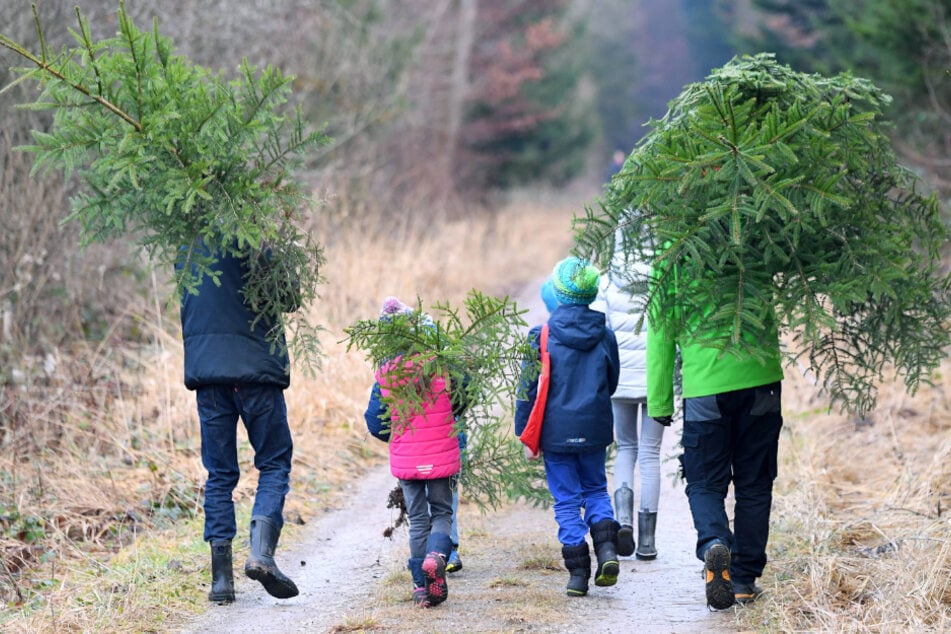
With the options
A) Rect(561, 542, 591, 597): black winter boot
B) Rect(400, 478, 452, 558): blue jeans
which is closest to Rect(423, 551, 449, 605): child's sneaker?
Rect(400, 478, 452, 558): blue jeans

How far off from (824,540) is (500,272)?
13.3 m

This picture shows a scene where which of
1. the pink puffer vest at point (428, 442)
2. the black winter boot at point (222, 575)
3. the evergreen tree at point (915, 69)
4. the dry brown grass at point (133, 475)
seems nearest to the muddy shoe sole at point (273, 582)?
the black winter boot at point (222, 575)

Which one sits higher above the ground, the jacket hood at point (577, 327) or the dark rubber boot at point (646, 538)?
the jacket hood at point (577, 327)

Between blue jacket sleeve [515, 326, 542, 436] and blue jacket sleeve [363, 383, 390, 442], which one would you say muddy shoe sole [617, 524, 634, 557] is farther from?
blue jacket sleeve [363, 383, 390, 442]

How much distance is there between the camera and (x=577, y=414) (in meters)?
5.29

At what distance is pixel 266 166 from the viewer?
16.9 feet

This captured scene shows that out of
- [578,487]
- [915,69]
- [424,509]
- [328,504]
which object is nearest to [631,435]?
[578,487]

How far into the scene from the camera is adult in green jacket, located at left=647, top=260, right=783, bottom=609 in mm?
4938

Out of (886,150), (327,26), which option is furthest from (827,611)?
(327,26)

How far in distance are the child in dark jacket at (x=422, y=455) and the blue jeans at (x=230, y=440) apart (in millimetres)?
506

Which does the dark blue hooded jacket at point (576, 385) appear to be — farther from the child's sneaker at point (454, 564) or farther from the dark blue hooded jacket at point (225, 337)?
the dark blue hooded jacket at point (225, 337)

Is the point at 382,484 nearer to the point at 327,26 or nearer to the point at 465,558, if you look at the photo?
the point at 465,558

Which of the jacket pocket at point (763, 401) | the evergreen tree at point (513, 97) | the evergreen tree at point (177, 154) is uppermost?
the evergreen tree at point (513, 97)

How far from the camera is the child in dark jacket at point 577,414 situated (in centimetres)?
525
